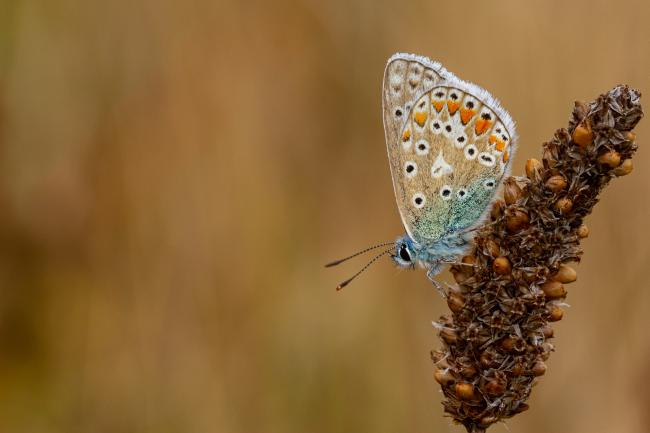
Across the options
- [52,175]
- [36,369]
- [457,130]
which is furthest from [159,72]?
[457,130]

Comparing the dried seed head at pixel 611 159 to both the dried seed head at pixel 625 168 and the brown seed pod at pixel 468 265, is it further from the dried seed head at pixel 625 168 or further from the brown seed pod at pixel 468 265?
the brown seed pod at pixel 468 265

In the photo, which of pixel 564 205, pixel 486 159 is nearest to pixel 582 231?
pixel 564 205

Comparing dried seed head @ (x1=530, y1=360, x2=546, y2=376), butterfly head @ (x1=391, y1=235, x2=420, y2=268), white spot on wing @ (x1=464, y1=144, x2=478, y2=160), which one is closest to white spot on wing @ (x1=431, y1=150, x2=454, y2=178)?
white spot on wing @ (x1=464, y1=144, x2=478, y2=160)

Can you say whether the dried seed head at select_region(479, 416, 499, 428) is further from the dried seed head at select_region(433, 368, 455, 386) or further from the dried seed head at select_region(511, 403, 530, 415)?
the dried seed head at select_region(433, 368, 455, 386)

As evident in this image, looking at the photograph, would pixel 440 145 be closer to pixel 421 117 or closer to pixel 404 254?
pixel 421 117

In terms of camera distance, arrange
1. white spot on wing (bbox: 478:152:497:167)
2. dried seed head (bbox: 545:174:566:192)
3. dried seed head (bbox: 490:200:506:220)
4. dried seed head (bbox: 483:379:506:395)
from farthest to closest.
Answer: white spot on wing (bbox: 478:152:497:167) < dried seed head (bbox: 490:200:506:220) < dried seed head (bbox: 545:174:566:192) < dried seed head (bbox: 483:379:506:395)

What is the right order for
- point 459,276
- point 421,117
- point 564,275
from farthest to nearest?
1. point 421,117
2. point 459,276
3. point 564,275
